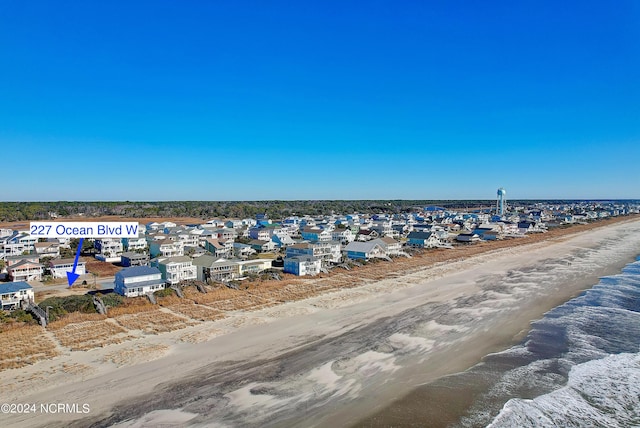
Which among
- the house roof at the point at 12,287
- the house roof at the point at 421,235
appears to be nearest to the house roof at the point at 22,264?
the house roof at the point at 12,287

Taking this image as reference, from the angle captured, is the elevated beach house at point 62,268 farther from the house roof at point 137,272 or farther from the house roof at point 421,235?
the house roof at point 421,235

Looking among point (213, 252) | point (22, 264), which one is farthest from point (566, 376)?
point (22, 264)

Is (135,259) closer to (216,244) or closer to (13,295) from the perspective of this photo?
(216,244)

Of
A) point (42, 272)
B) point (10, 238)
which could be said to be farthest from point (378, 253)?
point (10, 238)

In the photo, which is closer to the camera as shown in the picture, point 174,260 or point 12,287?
point 12,287

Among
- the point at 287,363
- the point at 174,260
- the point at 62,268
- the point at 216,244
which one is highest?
the point at 174,260

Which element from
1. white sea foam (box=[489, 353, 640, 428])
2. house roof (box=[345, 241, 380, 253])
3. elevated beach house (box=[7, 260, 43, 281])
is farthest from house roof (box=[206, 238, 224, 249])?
white sea foam (box=[489, 353, 640, 428])
